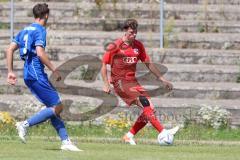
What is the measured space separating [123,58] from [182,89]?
4722 mm

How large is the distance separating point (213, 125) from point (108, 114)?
2149 mm

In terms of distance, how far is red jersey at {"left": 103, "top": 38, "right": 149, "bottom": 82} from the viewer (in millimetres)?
14211

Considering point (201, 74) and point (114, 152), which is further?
point (201, 74)

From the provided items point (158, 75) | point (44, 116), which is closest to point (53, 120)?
point (44, 116)

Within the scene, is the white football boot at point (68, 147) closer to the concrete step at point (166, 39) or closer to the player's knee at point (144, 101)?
the player's knee at point (144, 101)

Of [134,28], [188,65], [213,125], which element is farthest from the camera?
[188,65]

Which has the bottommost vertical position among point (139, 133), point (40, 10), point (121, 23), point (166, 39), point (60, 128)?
point (139, 133)

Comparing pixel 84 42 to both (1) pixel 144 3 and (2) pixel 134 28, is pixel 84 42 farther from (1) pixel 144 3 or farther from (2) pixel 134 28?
(2) pixel 134 28

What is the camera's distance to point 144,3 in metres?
23.2

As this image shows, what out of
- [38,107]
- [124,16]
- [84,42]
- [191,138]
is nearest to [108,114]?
[38,107]

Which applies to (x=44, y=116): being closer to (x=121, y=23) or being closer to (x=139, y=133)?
(x=139, y=133)

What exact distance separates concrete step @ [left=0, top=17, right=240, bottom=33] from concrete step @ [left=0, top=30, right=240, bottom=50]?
0.88ft

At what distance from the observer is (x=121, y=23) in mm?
22391

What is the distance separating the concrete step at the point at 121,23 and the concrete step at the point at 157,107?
3.71 meters
